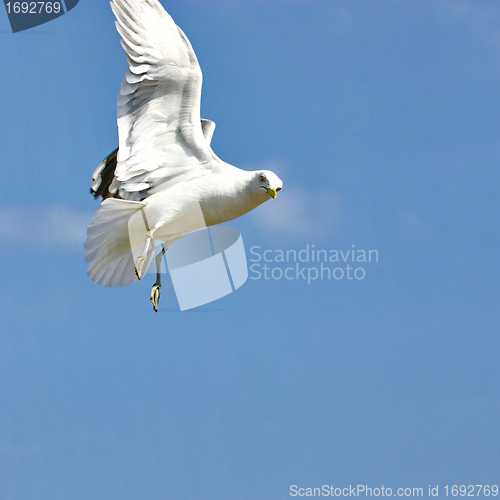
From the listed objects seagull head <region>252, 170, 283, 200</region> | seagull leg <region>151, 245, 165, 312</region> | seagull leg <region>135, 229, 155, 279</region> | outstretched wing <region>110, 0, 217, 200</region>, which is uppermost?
outstretched wing <region>110, 0, 217, 200</region>

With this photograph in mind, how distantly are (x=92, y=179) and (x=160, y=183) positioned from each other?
3.80ft

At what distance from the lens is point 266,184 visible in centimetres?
1004

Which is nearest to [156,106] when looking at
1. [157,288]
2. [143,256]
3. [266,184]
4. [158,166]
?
[158,166]

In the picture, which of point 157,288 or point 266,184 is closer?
point 266,184

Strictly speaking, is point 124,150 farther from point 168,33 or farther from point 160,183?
point 168,33

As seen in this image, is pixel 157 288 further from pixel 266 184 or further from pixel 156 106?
pixel 156 106

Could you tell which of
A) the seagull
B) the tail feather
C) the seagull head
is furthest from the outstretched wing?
the seagull head

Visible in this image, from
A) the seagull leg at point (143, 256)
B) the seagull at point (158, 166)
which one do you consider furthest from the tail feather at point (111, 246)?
the seagull leg at point (143, 256)

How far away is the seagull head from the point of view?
10016 mm

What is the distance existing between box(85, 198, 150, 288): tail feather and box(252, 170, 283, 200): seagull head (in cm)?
155

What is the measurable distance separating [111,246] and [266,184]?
2263 mm

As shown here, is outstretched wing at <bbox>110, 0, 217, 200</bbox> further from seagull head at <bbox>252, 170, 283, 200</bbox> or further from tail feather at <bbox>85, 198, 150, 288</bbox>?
seagull head at <bbox>252, 170, 283, 200</bbox>

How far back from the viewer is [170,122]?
422 inches

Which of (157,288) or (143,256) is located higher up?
(143,256)
